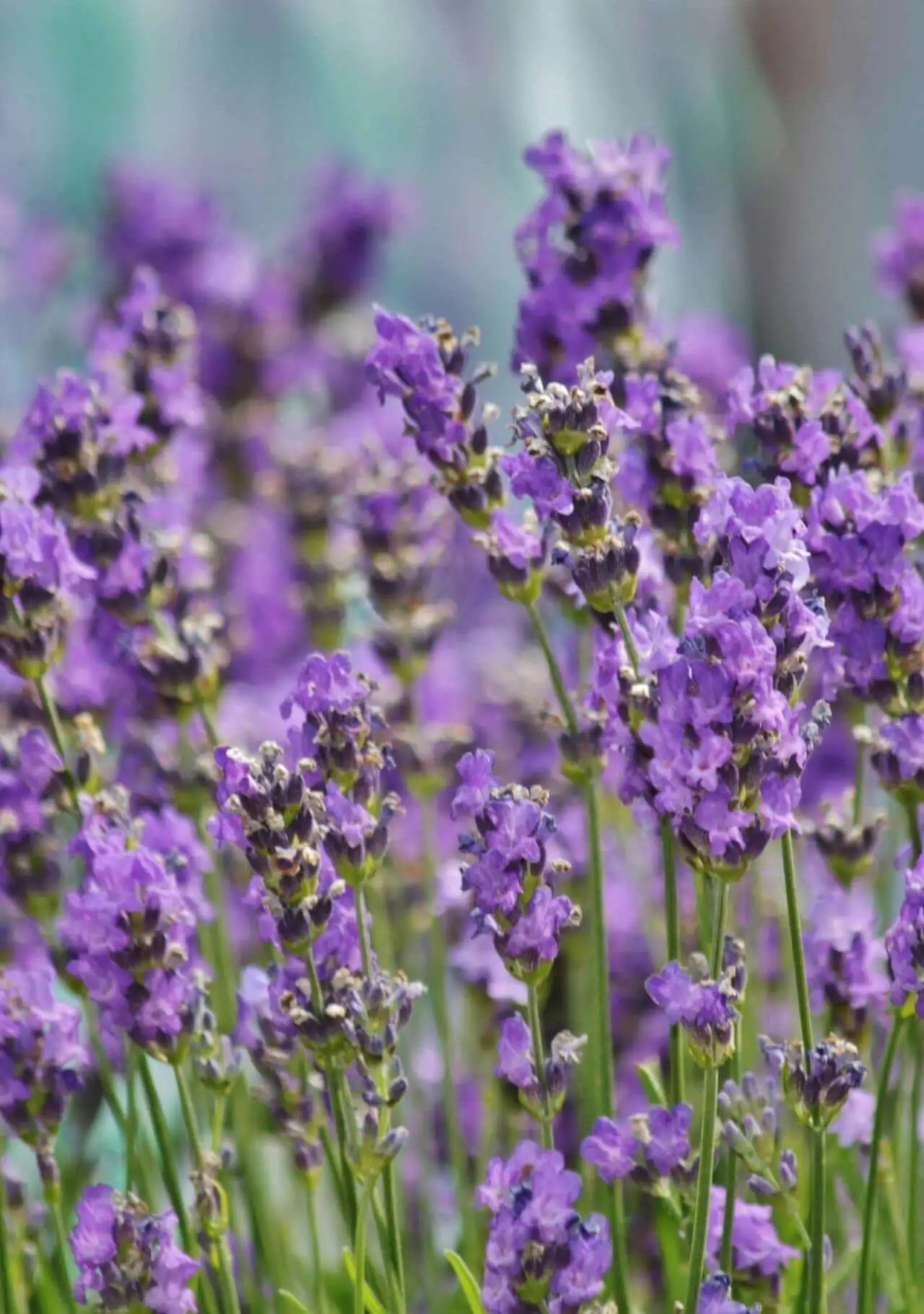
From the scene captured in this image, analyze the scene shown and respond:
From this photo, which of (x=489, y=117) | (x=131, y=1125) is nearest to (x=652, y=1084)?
(x=131, y=1125)

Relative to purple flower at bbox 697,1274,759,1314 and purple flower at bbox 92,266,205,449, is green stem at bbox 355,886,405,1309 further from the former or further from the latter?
purple flower at bbox 92,266,205,449

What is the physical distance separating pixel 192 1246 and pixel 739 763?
0.39 meters

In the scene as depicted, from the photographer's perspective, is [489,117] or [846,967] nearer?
[846,967]

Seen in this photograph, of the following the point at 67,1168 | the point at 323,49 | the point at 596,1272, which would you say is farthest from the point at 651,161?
the point at 323,49

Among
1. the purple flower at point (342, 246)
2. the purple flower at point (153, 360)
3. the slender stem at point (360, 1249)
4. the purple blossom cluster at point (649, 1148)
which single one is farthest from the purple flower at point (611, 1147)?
the purple flower at point (342, 246)

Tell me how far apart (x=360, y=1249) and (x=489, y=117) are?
284 cm

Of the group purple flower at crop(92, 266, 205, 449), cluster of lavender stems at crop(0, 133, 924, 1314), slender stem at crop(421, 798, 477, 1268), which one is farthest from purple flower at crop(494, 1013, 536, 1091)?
purple flower at crop(92, 266, 205, 449)

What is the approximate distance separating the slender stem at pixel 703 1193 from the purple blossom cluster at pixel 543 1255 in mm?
36

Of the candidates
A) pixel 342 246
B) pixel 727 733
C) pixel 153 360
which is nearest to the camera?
pixel 727 733

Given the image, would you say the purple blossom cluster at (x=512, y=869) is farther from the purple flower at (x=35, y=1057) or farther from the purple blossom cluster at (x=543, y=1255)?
the purple flower at (x=35, y=1057)

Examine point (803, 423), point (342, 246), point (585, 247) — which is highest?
point (342, 246)

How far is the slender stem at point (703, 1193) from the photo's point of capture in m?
0.67

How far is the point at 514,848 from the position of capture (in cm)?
67

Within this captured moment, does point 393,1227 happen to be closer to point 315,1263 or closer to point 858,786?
point 315,1263
